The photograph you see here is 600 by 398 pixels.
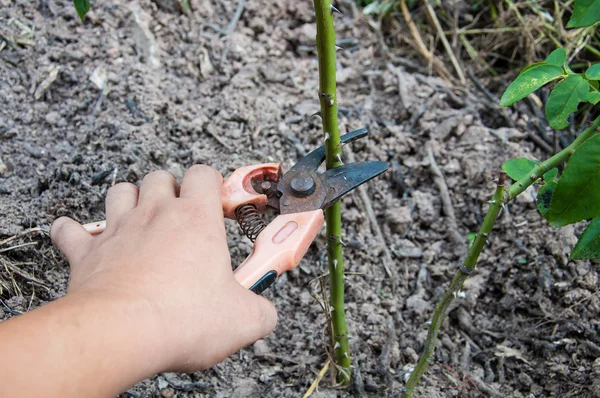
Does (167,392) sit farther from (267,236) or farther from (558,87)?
(558,87)

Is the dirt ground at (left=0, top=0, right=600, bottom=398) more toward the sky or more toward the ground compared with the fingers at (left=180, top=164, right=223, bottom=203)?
more toward the ground

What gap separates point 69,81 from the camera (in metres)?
2.04

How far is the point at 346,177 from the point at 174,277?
0.47 metres

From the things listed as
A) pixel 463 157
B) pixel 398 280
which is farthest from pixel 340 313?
pixel 463 157

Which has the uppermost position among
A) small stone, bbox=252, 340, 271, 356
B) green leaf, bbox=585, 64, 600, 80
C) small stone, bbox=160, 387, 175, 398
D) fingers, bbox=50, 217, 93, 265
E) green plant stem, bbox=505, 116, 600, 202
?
green leaf, bbox=585, 64, 600, 80

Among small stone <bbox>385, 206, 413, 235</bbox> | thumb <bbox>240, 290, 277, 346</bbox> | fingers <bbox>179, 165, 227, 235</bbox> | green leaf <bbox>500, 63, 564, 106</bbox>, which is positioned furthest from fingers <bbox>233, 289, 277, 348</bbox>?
small stone <bbox>385, 206, 413, 235</bbox>

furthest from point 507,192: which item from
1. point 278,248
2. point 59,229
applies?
point 59,229

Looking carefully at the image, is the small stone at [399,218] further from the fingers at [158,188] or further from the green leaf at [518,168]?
the fingers at [158,188]

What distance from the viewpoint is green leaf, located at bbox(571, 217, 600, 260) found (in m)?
1.11

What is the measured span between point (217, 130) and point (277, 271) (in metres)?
0.95

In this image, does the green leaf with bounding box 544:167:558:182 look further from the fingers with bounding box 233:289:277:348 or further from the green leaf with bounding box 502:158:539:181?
the fingers with bounding box 233:289:277:348

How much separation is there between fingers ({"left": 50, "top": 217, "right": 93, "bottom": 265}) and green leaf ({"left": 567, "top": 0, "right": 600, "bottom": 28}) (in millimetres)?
1050

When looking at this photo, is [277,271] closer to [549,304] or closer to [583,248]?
[583,248]

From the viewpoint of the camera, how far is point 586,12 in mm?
1003
